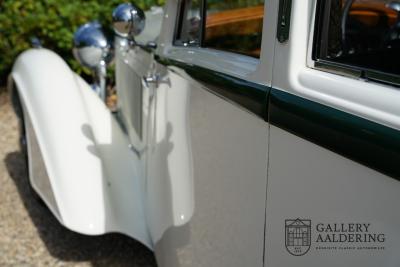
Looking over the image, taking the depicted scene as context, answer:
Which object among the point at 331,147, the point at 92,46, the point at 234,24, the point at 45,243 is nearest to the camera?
the point at 331,147

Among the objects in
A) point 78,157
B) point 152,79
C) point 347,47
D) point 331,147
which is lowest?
point 78,157

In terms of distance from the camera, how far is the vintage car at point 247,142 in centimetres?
114

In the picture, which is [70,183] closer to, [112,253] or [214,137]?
[112,253]

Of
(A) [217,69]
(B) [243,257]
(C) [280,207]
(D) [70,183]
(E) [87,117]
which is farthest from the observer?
(E) [87,117]

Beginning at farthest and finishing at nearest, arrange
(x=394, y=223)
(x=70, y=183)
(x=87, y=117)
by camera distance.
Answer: (x=87, y=117) → (x=70, y=183) → (x=394, y=223)

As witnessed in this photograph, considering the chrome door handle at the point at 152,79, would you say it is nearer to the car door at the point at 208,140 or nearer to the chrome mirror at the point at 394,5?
the car door at the point at 208,140

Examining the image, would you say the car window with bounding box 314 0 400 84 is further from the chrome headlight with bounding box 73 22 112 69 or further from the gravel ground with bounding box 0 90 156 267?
the chrome headlight with bounding box 73 22 112 69

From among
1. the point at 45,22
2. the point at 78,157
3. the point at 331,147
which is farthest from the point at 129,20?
the point at 45,22

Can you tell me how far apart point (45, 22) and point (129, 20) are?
12.4ft

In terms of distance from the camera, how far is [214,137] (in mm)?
1742

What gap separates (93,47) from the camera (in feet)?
12.8

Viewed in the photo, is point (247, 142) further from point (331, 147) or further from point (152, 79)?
point (152, 79)


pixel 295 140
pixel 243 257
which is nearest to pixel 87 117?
pixel 243 257

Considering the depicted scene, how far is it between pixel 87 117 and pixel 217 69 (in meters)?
1.58
